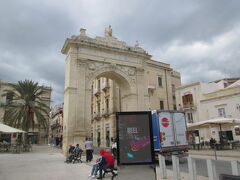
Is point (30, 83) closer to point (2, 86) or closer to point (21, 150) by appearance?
point (21, 150)

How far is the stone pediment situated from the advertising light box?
1617 cm

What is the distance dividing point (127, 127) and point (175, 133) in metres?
7.15

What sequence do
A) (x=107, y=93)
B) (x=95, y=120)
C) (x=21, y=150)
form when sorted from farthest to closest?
(x=95, y=120)
(x=107, y=93)
(x=21, y=150)

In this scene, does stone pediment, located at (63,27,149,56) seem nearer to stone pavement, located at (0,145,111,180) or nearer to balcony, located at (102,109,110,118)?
balcony, located at (102,109,110,118)

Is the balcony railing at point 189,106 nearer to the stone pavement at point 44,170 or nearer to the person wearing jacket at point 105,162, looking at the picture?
the stone pavement at point 44,170

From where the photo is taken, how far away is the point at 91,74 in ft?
66.8

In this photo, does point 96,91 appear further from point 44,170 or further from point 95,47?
point 44,170

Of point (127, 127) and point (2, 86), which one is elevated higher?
point (2, 86)

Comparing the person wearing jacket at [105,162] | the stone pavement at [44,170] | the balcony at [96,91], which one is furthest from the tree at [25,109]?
the person wearing jacket at [105,162]

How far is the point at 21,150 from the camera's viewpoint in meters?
21.3

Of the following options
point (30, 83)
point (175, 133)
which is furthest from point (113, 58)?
point (175, 133)

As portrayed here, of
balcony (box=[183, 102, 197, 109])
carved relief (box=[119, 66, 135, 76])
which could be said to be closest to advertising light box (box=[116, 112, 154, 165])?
carved relief (box=[119, 66, 135, 76])

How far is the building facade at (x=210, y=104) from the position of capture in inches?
941

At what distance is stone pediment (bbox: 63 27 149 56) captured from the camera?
2014 centimetres
